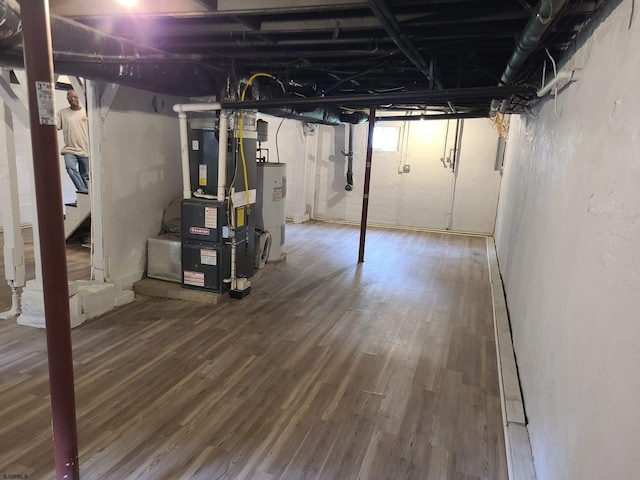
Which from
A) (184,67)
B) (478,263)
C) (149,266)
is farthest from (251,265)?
(478,263)

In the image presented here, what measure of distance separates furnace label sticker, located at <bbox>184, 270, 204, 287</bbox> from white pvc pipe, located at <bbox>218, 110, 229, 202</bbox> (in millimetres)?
757

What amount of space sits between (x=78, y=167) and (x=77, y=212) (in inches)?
22.8

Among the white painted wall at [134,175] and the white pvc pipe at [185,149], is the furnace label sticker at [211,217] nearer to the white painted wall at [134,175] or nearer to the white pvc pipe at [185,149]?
the white pvc pipe at [185,149]

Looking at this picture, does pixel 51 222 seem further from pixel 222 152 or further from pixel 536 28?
pixel 222 152

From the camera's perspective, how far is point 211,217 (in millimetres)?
3699

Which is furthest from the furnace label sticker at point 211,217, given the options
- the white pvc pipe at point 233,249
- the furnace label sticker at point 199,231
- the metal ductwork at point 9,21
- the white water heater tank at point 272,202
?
the metal ductwork at point 9,21

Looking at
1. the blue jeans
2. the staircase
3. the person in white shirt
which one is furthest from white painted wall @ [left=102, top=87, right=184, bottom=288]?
the blue jeans

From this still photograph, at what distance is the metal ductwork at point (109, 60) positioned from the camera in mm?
2002

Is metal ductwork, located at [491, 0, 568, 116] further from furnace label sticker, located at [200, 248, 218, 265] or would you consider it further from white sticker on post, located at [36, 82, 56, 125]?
furnace label sticker, located at [200, 248, 218, 265]

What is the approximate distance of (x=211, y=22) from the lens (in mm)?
2570

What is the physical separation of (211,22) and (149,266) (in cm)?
244

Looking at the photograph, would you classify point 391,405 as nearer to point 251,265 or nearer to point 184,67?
point 251,265

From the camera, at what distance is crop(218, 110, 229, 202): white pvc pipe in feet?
11.6

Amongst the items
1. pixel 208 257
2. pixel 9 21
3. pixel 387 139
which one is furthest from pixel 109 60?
pixel 387 139
